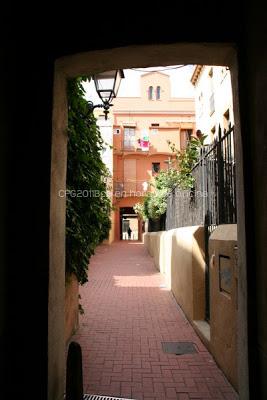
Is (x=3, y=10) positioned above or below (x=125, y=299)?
above

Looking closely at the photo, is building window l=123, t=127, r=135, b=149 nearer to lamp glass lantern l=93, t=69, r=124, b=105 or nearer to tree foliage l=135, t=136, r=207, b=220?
tree foliage l=135, t=136, r=207, b=220

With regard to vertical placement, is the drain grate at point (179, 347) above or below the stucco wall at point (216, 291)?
A: below

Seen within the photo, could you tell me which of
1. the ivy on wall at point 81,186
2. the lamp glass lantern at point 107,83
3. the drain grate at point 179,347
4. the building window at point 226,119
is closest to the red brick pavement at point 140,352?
the drain grate at point 179,347

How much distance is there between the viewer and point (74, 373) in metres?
2.85

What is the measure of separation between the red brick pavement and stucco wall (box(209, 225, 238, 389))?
0.22 m

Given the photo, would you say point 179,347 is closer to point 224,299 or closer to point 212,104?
point 224,299

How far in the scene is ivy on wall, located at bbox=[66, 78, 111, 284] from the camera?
17.2ft

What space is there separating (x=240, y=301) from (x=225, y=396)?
137 cm

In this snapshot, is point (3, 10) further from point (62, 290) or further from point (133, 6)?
point (62, 290)

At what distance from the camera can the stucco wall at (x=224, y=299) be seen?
13.6 feet

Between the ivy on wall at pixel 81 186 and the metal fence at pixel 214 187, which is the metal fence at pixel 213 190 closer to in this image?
the metal fence at pixel 214 187

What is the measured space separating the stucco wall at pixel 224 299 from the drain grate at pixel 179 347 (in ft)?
1.46

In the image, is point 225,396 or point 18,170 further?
point 225,396

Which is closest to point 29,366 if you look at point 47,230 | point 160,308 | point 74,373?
point 74,373
